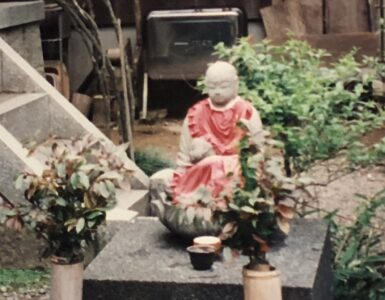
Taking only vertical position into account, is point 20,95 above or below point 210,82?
below

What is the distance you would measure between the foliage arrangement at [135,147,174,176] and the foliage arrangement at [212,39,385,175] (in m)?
1.72

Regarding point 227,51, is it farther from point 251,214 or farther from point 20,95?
point 251,214

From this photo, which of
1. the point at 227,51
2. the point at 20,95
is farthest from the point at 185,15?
the point at 227,51

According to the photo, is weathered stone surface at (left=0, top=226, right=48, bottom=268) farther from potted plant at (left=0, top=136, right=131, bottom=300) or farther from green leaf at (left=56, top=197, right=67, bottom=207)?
green leaf at (left=56, top=197, right=67, bottom=207)

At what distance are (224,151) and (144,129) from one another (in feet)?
21.2

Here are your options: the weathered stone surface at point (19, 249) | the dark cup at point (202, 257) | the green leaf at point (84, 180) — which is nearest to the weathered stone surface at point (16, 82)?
the weathered stone surface at point (19, 249)

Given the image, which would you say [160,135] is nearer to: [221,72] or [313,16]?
[313,16]

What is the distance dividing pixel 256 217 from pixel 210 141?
1.56m

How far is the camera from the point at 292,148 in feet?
19.2

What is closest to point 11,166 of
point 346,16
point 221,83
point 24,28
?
point 221,83

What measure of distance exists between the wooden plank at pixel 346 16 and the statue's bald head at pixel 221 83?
705cm

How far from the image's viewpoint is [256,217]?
3.57 m

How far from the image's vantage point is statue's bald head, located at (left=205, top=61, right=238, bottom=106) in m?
4.95

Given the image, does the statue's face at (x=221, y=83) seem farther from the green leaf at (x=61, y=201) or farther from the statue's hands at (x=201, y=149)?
the green leaf at (x=61, y=201)
